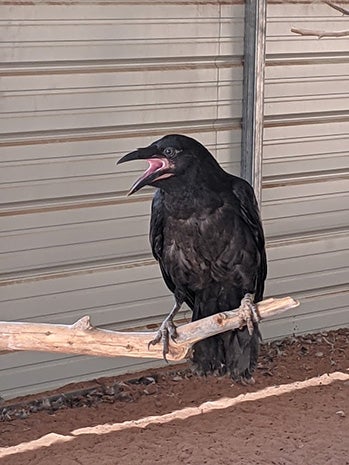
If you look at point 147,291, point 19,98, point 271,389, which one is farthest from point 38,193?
point 271,389

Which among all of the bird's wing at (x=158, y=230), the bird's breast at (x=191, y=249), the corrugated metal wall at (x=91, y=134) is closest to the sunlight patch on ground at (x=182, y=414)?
the corrugated metal wall at (x=91, y=134)

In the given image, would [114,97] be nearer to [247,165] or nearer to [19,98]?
[19,98]

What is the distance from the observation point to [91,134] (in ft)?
18.3

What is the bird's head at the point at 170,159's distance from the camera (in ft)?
11.4

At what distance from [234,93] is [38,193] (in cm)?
142

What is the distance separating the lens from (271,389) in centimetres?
579

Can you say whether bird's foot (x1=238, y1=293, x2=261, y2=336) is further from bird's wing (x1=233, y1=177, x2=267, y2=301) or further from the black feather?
bird's wing (x1=233, y1=177, x2=267, y2=301)

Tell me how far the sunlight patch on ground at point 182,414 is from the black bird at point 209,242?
1456 millimetres

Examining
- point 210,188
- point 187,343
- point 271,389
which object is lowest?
point 271,389

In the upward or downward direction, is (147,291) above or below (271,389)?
above

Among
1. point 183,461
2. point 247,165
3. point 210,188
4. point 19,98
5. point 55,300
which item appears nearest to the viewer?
point 210,188

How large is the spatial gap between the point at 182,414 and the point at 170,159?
2.30 metres

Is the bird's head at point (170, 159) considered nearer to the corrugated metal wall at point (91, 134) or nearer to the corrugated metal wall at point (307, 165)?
the corrugated metal wall at point (91, 134)

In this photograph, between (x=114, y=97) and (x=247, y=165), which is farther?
(x=247, y=165)
